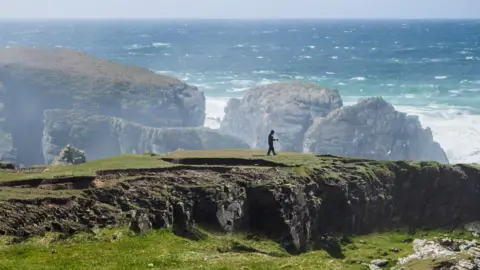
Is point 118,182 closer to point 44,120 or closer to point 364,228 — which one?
point 364,228

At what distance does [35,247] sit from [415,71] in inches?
6101

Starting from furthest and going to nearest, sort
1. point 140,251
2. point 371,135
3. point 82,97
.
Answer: point 82,97
point 371,135
point 140,251

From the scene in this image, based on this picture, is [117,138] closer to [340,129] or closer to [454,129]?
[340,129]

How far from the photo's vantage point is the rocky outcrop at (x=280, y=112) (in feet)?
305

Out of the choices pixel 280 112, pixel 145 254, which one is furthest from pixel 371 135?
pixel 145 254

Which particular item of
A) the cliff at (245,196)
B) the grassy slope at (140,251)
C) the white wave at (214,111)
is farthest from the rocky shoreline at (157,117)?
the grassy slope at (140,251)

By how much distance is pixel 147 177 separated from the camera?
36906 mm

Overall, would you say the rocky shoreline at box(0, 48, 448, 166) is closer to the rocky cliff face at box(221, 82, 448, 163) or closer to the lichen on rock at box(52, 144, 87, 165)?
the rocky cliff face at box(221, 82, 448, 163)

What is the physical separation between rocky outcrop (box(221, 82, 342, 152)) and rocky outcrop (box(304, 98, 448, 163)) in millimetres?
4644

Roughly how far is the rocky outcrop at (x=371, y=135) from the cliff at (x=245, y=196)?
3807 centimetres

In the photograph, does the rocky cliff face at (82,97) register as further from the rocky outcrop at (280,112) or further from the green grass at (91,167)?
the green grass at (91,167)

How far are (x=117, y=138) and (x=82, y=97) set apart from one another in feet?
39.1

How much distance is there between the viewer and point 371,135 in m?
86.4

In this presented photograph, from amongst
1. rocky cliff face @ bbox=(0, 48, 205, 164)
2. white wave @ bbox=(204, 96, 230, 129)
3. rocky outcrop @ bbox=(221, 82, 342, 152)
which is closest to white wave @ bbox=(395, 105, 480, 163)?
rocky outcrop @ bbox=(221, 82, 342, 152)
